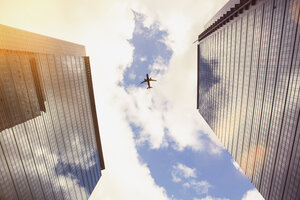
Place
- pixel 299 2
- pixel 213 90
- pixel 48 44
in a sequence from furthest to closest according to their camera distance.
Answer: pixel 213 90 → pixel 48 44 → pixel 299 2

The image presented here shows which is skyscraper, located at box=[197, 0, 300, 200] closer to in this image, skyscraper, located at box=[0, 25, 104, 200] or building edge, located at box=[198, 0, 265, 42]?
building edge, located at box=[198, 0, 265, 42]

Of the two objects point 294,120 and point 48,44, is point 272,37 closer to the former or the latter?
point 294,120

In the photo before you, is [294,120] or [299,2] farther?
[294,120]

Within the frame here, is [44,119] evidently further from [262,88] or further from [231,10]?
[231,10]

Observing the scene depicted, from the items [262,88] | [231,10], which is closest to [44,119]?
[262,88]

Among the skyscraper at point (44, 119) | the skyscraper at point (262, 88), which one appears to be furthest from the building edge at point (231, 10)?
the skyscraper at point (44, 119)

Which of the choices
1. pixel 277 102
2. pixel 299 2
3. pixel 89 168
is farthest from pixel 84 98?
pixel 299 2

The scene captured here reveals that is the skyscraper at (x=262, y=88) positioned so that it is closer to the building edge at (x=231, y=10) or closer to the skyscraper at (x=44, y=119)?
the building edge at (x=231, y=10)

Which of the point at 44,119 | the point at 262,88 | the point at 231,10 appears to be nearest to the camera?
the point at 44,119
